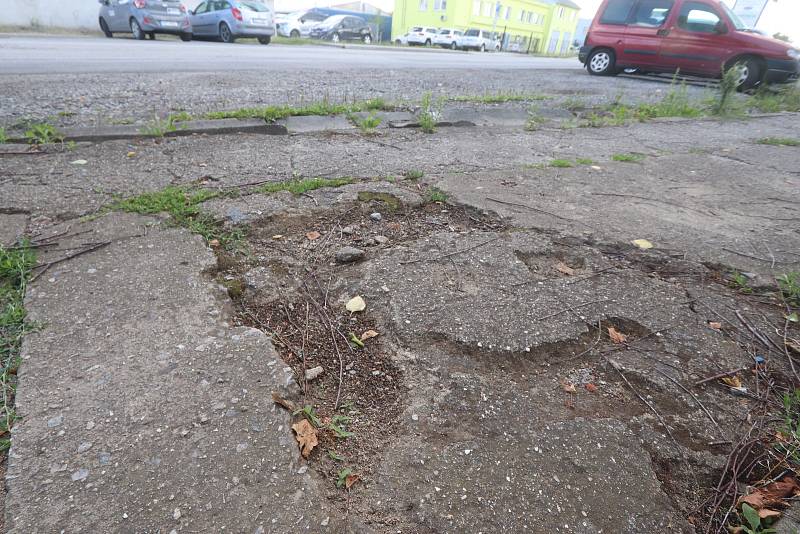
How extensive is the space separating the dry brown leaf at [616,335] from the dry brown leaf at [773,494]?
0.68 m

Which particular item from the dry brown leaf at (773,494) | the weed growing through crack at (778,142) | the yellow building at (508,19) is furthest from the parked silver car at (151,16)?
the yellow building at (508,19)

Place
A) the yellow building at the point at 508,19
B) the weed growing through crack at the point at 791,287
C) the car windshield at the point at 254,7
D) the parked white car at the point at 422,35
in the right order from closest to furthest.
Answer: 1. the weed growing through crack at the point at 791,287
2. the car windshield at the point at 254,7
3. the parked white car at the point at 422,35
4. the yellow building at the point at 508,19

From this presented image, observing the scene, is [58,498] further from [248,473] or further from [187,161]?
[187,161]

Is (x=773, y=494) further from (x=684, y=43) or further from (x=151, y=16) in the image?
(x=151, y=16)

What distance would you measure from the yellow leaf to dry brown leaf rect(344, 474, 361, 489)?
2.68ft

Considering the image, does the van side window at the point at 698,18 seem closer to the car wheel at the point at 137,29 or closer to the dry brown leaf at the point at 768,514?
the dry brown leaf at the point at 768,514

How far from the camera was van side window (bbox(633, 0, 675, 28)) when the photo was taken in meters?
9.34

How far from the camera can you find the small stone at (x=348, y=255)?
7.82 feet

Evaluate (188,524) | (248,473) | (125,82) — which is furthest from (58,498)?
(125,82)

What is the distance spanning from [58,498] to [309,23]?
1148 inches

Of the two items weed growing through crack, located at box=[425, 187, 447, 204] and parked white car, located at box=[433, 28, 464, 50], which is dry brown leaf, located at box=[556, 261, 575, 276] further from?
parked white car, located at box=[433, 28, 464, 50]

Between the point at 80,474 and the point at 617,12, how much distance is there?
1231cm

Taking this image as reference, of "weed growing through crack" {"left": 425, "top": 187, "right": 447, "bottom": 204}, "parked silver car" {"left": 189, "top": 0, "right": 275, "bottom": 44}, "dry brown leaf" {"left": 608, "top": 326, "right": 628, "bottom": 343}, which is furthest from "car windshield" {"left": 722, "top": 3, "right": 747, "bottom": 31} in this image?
"parked silver car" {"left": 189, "top": 0, "right": 275, "bottom": 44}

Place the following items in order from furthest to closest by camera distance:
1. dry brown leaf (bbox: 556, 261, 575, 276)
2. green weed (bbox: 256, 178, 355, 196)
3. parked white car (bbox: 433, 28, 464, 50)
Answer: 1. parked white car (bbox: 433, 28, 464, 50)
2. green weed (bbox: 256, 178, 355, 196)
3. dry brown leaf (bbox: 556, 261, 575, 276)
